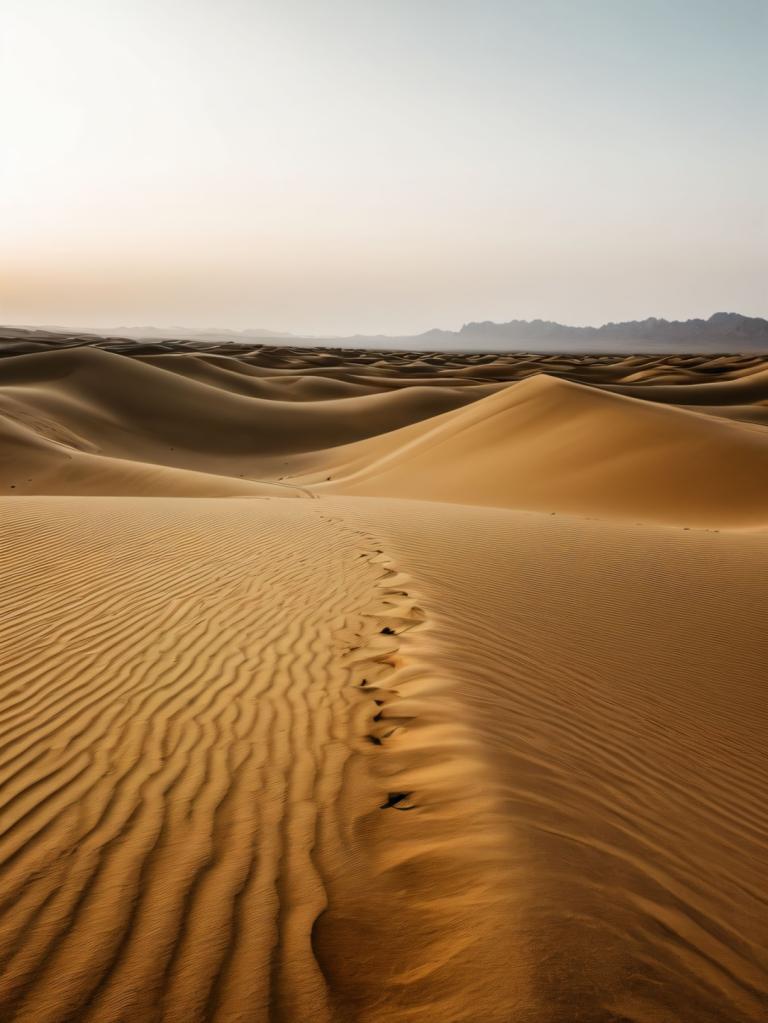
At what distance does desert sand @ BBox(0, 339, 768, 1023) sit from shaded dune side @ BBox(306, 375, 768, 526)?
5.50 metres

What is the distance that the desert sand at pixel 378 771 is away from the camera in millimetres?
2320

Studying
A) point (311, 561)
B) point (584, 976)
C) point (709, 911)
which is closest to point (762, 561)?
point (311, 561)

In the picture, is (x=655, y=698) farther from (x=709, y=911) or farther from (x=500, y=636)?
(x=709, y=911)

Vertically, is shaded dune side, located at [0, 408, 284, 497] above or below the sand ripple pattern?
below

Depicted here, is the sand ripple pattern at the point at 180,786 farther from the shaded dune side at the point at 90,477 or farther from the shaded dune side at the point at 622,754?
the shaded dune side at the point at 90,477

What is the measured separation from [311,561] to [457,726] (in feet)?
15.8

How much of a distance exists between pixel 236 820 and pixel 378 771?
773 millimetres

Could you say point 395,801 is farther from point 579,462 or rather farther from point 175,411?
point 175,411

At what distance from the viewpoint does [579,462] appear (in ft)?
65.2

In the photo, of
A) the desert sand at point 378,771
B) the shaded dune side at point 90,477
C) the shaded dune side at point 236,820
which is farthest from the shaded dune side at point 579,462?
the shaded dune side at point 236,820

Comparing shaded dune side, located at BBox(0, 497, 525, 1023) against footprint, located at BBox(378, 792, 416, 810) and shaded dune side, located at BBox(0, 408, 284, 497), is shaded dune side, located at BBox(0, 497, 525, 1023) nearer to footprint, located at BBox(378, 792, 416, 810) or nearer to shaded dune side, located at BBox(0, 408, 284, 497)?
footprint, located at BBox(378, 792, 416, 810)

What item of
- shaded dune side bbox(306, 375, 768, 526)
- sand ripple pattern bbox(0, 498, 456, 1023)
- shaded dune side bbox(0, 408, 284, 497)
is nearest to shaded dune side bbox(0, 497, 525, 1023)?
sand ripple pattern bbox(0, 498, 456, 1023)

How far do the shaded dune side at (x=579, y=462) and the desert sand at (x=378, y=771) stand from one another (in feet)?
18.0

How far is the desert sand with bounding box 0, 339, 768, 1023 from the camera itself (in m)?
2.32
